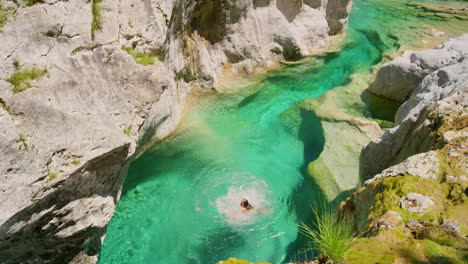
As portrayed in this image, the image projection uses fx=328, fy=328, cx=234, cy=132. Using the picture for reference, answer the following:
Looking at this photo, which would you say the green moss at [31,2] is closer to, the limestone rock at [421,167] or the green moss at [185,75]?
the green moss at [185,75]

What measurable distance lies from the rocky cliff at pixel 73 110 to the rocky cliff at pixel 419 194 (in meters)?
3.94

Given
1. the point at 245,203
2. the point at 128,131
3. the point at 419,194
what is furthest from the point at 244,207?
the point at 419,194

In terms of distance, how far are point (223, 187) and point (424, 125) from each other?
4.33 meters

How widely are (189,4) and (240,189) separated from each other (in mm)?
4968

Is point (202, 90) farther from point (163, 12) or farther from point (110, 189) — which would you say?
point (110, 189)

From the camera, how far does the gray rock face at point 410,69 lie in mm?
9320

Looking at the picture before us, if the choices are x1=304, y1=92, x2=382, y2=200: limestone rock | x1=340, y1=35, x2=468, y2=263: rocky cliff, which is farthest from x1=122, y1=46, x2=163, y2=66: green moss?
x1=340, y1=35, x2=468, y2=263: rocky cliff

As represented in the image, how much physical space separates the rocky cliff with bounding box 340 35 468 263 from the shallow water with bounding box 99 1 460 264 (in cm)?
217

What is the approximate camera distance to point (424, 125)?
4.96 m

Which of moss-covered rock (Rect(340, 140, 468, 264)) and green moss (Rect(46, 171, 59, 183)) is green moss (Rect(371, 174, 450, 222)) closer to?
moss-covered rock (Rect(340, 140, 468, 264))

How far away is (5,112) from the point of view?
14.3 ft

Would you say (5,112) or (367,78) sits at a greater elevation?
(5,112)

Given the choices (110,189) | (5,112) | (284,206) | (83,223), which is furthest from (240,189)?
(5,112)

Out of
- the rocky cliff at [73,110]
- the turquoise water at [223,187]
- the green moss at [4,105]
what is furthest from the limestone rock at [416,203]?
the green moss at [4,105]
